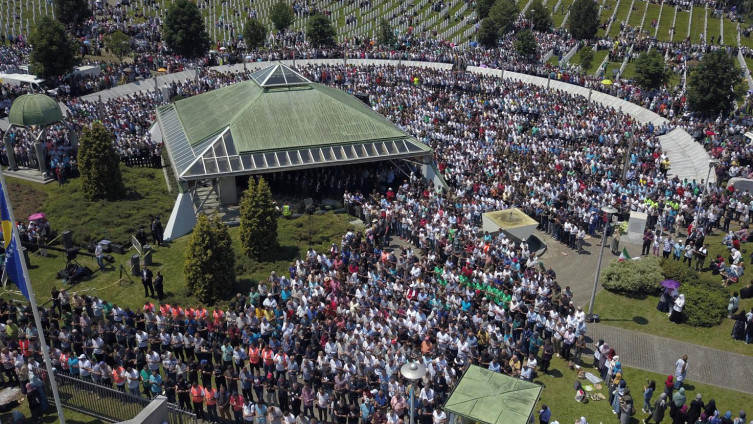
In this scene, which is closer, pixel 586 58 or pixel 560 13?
pixel 586 58

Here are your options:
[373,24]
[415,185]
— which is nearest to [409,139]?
[415,185]

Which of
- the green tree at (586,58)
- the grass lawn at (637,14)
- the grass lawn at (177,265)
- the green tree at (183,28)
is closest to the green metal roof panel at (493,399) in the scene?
the grass lawn at (177,265)

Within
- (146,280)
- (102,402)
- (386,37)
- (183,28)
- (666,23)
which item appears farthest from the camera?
(666,23)

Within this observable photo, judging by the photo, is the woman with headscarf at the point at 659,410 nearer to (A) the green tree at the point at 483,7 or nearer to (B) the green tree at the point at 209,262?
(B) the green tree at the point at 209,262

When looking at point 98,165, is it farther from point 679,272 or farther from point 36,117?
point 679,272

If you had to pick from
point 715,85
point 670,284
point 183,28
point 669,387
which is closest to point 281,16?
point 183,28

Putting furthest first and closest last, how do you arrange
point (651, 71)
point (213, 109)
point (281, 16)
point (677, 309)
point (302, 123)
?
point (281, 16) → point (651, 71) → point (213, 109) → point (302, 123) → point (677, 309)

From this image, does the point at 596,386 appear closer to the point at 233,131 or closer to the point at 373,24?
the point at 233,131

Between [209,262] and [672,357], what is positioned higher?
[209,262]
